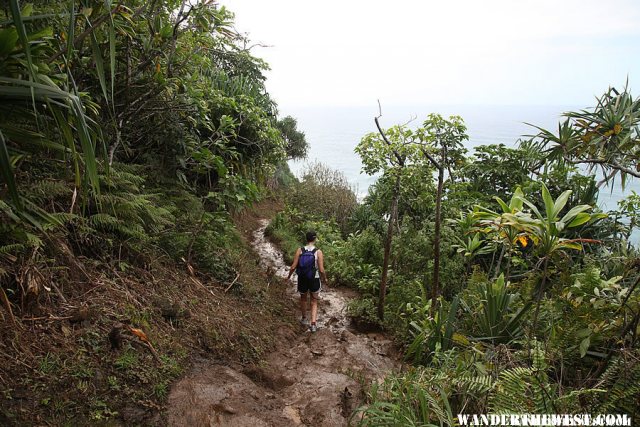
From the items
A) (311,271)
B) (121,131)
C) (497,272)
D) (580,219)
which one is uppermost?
(121,131)

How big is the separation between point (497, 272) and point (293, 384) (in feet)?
9.10

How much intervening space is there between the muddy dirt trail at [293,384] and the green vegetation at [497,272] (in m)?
0.34

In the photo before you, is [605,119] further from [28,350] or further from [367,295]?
[28,350]

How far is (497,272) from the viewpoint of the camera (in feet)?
15.1

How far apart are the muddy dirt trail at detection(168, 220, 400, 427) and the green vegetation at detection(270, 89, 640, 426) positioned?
34 cm

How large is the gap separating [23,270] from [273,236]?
24.2 feet

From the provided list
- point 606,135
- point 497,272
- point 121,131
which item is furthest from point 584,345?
point 121,131

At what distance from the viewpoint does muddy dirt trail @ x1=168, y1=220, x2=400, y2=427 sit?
291cm

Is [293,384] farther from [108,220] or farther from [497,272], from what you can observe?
[497,272]

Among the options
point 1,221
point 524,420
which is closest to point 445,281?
point 524,420

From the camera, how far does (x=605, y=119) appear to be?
235 inches

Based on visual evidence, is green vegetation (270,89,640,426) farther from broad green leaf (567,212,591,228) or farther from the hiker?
the hiker

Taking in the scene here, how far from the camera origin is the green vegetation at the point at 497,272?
2.54 m

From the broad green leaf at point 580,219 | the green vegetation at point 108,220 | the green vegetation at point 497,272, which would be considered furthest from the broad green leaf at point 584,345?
the green vegetation at point 108,220
